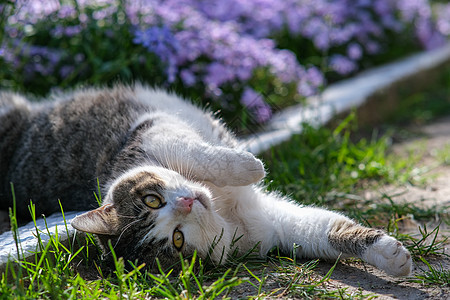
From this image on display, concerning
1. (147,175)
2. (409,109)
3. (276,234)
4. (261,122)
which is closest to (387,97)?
(409,109)

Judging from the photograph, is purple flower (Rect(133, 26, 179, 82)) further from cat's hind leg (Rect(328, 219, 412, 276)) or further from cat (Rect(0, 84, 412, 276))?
cat's hind leg (Rect(328, 219, 412, 276))

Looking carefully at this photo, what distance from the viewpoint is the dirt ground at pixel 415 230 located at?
1.89 m

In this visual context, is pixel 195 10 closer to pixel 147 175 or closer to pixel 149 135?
pixel 149 135

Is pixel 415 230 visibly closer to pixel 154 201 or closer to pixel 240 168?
pixel 240 168

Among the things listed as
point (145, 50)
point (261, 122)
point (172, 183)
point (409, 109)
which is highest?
point (145, 50)

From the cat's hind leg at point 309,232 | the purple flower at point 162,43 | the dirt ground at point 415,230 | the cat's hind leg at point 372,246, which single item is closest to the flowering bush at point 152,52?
the purple flower at point 162,43

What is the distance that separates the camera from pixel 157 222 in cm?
206

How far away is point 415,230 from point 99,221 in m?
1.59

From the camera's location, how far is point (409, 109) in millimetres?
5160

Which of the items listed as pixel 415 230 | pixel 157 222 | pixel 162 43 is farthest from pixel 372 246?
pixel 162 43

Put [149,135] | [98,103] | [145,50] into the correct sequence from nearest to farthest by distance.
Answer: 1. [149,135]
2. [98,103]
3. [145,50]

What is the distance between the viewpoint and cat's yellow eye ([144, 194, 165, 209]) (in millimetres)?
2092

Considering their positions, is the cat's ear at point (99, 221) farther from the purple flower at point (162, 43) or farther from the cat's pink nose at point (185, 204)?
the purple flower at point (162, 43)

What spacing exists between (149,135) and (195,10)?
84.2 inches
